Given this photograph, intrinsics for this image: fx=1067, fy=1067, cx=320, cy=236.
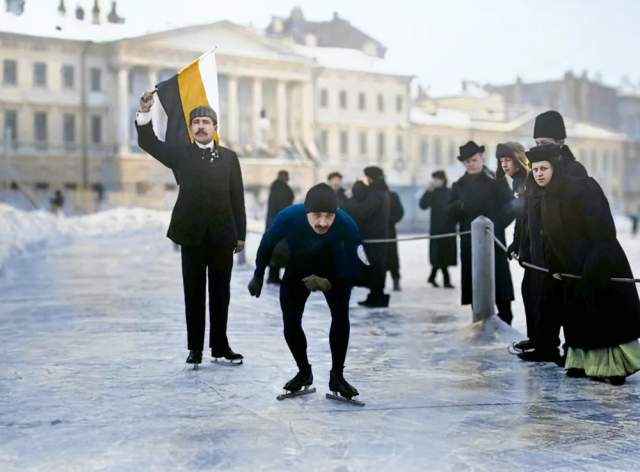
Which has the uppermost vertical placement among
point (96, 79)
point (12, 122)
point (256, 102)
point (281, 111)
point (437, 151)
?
point (96, 79)

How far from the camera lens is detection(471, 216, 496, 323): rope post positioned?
889 cm

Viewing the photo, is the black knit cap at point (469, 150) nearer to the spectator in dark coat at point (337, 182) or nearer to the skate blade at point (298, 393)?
the spectator in dark coat at point (337, 182)

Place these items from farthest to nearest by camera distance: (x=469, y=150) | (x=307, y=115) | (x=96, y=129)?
(x=307, y=115), (x=96, y=129), (x=469, y=150)

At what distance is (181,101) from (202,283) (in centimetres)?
140

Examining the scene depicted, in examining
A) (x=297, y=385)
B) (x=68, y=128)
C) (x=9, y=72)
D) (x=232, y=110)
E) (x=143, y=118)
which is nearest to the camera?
(x=297, y=385)

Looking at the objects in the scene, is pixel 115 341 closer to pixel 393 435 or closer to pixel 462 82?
pixel 393 435

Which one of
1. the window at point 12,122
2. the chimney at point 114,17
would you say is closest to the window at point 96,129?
the window at point 12,122

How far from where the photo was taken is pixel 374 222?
41.0 ft

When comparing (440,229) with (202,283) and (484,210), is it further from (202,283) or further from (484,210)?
(202,283)

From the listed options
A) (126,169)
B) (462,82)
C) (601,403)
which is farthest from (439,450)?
(462,82)

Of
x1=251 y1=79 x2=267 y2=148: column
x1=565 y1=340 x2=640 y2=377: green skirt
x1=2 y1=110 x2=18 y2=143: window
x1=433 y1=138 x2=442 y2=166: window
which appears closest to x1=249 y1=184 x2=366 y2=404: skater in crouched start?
x1=565 y1=340 x2=640 y2=377: green skirt

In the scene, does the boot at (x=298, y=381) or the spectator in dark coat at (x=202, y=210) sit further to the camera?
the spectator in dark coat at (x=202, y=210)

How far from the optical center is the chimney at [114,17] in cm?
6694

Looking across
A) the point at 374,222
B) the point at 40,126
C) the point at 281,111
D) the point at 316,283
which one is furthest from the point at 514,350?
the point at 281,111
